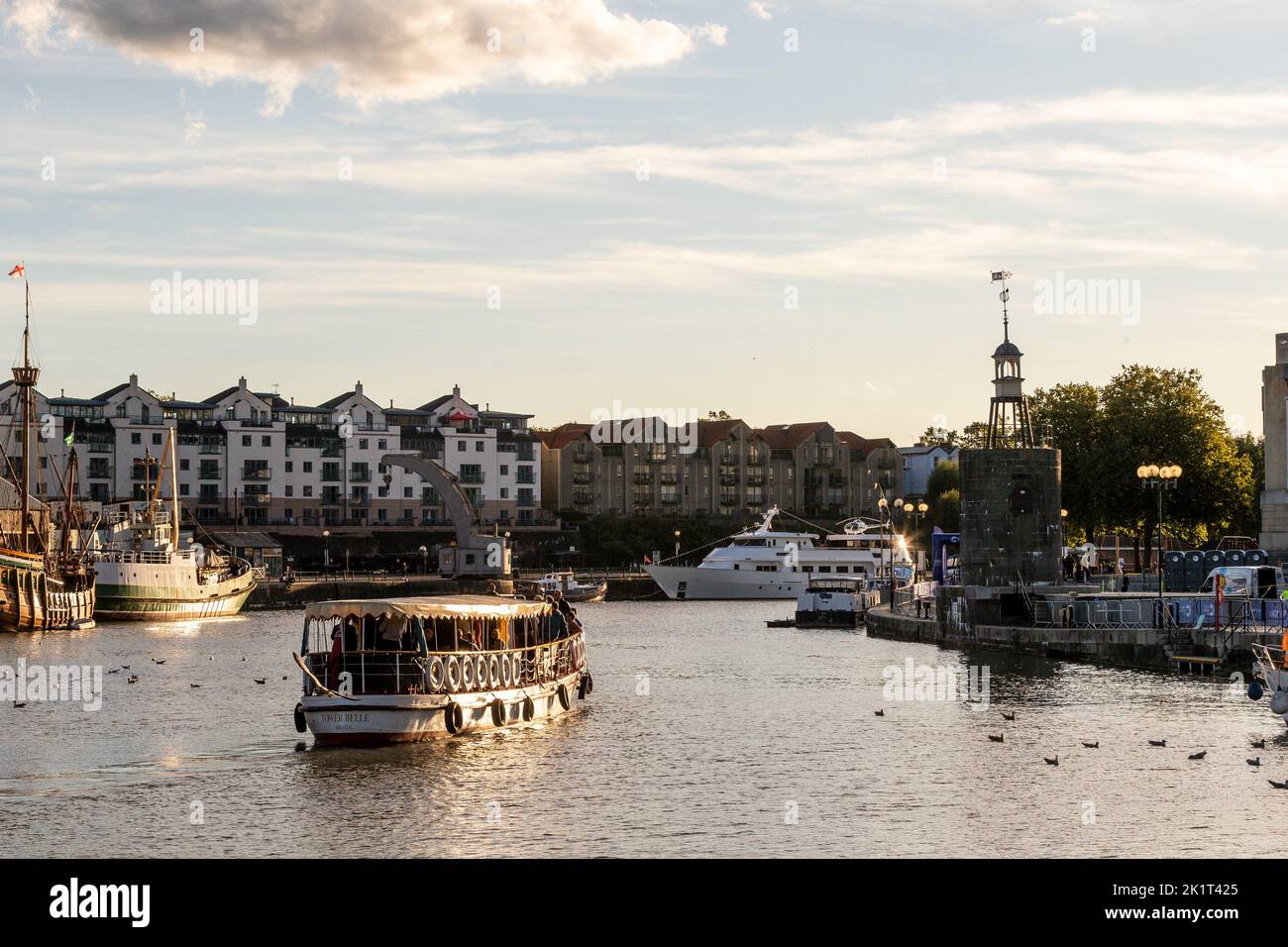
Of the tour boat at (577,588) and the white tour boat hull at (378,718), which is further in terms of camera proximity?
the tour boat at (577,588)

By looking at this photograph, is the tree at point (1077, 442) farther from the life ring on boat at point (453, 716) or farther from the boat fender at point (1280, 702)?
the life ring on boat at point (453, 716)

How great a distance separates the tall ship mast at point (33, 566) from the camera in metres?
92.0

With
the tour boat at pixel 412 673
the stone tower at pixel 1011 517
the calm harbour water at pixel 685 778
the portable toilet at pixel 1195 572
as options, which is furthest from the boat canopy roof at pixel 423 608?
the portable toilet at pixel 1195 572

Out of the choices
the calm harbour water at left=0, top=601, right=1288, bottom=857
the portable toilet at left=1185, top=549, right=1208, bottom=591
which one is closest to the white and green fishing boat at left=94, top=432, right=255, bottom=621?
the calm harbour water at left=0, top=601, right=1288, bottom=857

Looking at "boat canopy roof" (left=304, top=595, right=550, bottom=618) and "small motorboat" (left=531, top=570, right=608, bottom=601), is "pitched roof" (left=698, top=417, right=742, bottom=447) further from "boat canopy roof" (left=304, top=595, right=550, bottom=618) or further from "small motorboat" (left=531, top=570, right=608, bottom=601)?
"boat canopy roof" (left=304, top=595, right=550, bottom=618)

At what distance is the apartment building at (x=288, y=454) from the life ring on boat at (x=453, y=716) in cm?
11295

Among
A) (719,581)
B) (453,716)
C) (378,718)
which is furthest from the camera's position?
(719,581)

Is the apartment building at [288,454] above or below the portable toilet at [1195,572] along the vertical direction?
above

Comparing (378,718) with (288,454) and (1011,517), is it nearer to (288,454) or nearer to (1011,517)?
(1011,517)

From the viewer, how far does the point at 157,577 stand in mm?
108750

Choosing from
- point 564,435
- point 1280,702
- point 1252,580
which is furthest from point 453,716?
point 564,435

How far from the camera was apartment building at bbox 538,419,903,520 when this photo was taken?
18738 cm

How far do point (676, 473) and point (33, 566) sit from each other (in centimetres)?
10618
